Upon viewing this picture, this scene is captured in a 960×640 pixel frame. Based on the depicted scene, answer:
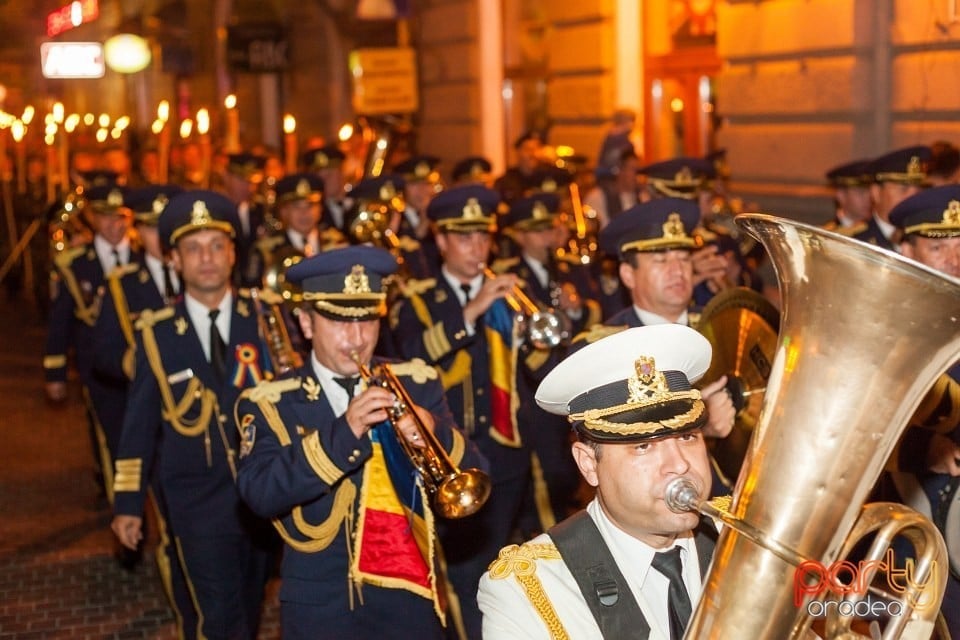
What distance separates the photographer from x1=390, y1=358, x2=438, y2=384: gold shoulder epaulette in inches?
217

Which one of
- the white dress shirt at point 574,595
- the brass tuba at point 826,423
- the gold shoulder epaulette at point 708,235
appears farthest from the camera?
the gold shoulder epaulette at point 708,235

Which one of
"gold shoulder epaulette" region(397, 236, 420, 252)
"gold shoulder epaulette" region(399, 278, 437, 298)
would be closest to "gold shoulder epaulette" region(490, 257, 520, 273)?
"gold shoulder epaulette" region(399, 278, 437, 298)

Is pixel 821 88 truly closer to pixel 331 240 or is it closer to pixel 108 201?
pixel 331 240

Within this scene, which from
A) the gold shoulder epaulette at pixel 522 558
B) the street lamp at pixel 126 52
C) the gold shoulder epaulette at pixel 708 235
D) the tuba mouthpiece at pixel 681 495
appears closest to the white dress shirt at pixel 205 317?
the gold shoulder epaulette at pixel 708 235

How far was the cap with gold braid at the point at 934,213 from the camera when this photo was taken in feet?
21.2

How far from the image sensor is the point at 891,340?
2.83 m

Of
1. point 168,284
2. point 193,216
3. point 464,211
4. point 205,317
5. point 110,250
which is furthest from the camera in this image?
point 110,250

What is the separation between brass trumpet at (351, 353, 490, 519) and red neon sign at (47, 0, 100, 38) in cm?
3108

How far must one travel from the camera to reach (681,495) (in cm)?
329

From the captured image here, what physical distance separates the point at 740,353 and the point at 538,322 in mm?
2361

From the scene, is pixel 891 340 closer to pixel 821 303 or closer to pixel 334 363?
pixel 821 303

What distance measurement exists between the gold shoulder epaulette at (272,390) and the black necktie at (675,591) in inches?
88.4

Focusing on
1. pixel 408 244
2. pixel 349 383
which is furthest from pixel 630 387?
pixel 408 244

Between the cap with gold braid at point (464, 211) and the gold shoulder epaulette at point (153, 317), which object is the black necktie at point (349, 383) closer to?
the gold shoulder epaulette at point (153, 317)
